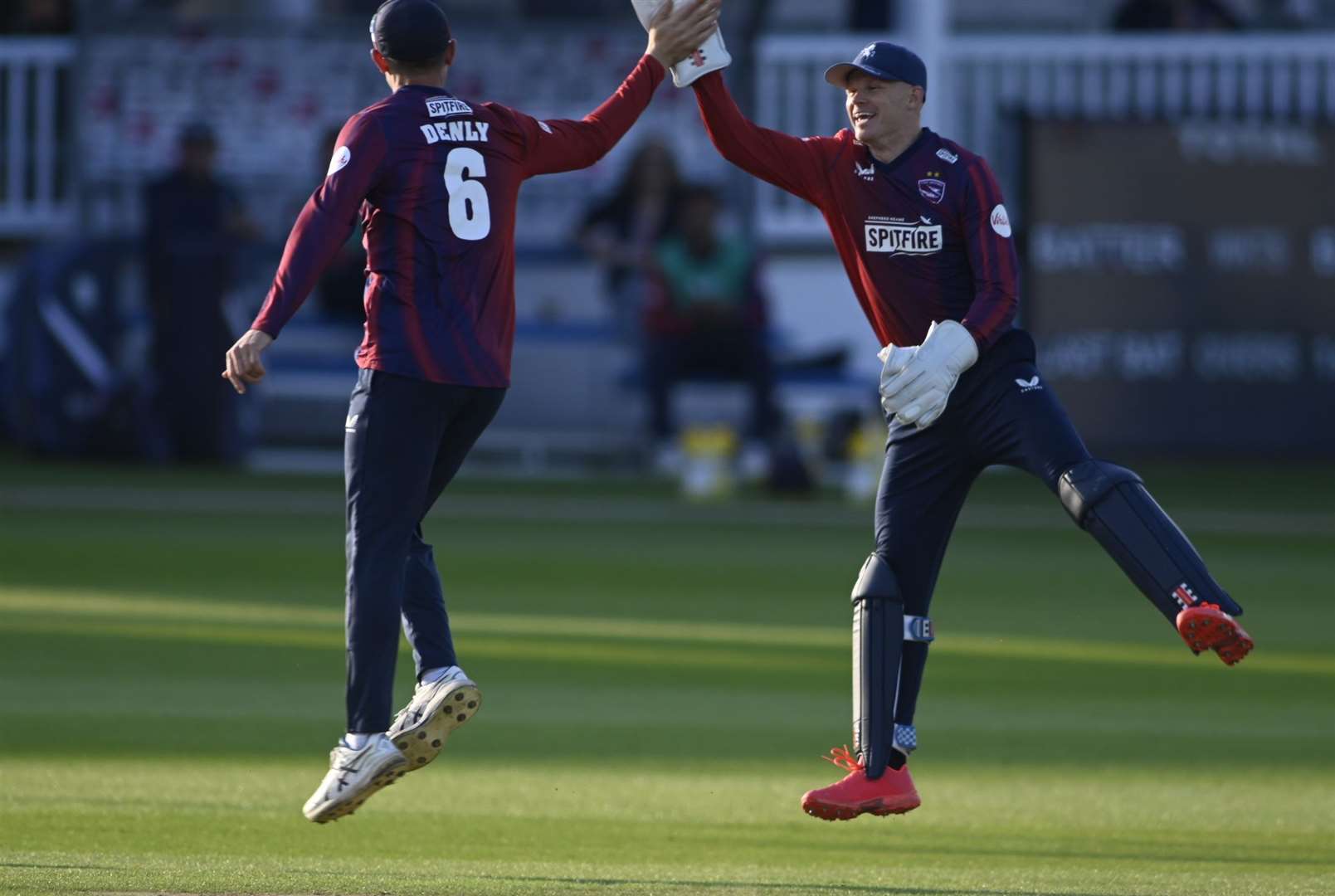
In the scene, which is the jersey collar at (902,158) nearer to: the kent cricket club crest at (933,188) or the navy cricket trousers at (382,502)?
the kent cricket club crest at (933,188)

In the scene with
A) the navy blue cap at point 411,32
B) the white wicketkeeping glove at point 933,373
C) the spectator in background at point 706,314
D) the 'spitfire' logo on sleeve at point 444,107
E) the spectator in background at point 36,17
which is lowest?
the spectator in background at point 706,314

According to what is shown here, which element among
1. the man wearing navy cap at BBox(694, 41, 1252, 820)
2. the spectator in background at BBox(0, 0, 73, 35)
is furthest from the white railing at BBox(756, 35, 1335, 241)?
the man wearing navy cap at BBox(694, 41, 1252, 820)

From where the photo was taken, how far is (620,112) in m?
6.29

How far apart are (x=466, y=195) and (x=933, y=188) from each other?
48.4 inches

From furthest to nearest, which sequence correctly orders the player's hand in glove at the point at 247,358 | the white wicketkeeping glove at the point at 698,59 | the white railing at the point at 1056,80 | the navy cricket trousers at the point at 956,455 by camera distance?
the white railing at the point at 1056,80 < the white wicketkeeping glove at the point at 698,59 < the navy cricket trousers at the point at 956,455 < the player's hand in glove at the point at 247,358

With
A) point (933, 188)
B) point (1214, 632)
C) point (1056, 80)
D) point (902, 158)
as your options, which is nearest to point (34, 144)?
point (1056, 80)

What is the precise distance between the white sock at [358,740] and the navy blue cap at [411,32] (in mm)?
1729

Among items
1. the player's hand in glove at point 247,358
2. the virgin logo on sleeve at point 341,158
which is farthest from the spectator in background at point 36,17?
the player's hand in glove at point 247,358

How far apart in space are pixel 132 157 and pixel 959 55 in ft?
24.1

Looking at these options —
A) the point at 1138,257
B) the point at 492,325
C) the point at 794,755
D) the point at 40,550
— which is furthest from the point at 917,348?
the point at 1138,257

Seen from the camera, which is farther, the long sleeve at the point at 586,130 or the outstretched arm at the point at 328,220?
the long sleeve at the point at 586,130

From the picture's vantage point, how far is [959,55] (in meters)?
20.5

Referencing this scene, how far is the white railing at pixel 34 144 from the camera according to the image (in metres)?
20.3

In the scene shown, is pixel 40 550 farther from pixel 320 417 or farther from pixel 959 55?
pixel 959 55
